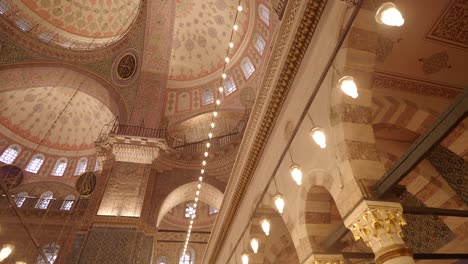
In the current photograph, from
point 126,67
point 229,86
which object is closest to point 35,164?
point 126,67

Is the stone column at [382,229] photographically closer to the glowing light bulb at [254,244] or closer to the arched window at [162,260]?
the glowing light bulb at [254,244]

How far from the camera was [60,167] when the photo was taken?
723 inches

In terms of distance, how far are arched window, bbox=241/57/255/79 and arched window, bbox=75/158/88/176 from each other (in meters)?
11.4

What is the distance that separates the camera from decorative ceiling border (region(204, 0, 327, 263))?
4.64 m

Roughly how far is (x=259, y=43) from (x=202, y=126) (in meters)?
5.33

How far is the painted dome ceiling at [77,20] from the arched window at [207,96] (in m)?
5.27

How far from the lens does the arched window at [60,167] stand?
1820 centimetres

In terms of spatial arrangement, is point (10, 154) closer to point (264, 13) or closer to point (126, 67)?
point (126, 67)

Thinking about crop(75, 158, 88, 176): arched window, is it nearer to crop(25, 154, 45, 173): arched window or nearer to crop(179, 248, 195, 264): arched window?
crop(25, 154, 45, 173): arched window

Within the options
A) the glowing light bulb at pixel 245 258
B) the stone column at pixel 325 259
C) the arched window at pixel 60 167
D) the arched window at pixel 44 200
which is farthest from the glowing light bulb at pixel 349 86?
the arched window at pixel 60 167

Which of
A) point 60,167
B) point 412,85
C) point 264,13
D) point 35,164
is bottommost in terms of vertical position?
point 412,85

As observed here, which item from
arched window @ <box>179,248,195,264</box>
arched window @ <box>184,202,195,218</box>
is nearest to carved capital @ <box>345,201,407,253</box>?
arched window @ <box>179,248,195,264</box>

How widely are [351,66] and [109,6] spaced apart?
1619 cm

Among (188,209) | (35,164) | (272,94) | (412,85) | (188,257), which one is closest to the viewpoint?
(412,85)
